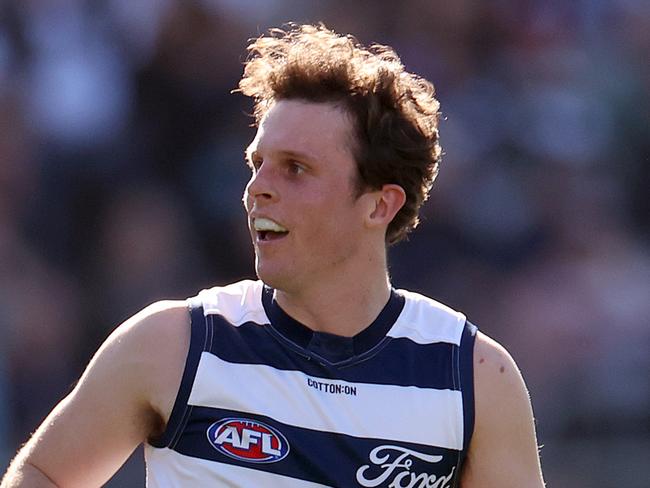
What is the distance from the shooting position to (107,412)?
11.9 ft

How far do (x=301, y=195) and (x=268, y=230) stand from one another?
0.45 ft

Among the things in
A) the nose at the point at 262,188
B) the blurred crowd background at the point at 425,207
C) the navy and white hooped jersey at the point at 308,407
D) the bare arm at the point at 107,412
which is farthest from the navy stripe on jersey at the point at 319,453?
the blurred crowd background at the point at 425,207

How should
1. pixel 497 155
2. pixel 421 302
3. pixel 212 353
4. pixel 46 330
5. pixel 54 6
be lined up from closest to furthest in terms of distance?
pixel 212 353 → pixel 421 302 → pixel 46 330 → pixel 54 6 → pixel 497 155

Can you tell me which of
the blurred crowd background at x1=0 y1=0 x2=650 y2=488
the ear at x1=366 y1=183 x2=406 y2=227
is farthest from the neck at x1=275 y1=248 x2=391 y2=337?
the blurred crowd background at x1=0 y1=0 x2=650 y2=488

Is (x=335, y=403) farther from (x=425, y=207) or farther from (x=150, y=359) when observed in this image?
(x=425, y=207)

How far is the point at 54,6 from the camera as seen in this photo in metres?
7.97

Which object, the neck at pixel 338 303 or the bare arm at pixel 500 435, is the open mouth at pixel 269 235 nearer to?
the neck at pixel 338 303

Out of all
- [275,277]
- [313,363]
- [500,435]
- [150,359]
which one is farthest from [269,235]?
[500,435]

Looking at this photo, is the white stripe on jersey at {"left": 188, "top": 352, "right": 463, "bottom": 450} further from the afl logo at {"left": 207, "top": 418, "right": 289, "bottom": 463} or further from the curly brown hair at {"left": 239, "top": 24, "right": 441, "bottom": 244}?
the curly brown hair at {"left": 239, "top": 24, "right": 441, "bottom": 244}

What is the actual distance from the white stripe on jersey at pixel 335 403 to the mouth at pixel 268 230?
0.37 meters

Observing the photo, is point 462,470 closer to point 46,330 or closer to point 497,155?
point 46,330

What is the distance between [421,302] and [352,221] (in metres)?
0.34

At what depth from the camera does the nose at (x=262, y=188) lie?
3.81 metres

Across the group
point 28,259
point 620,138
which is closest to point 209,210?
point 28,259
